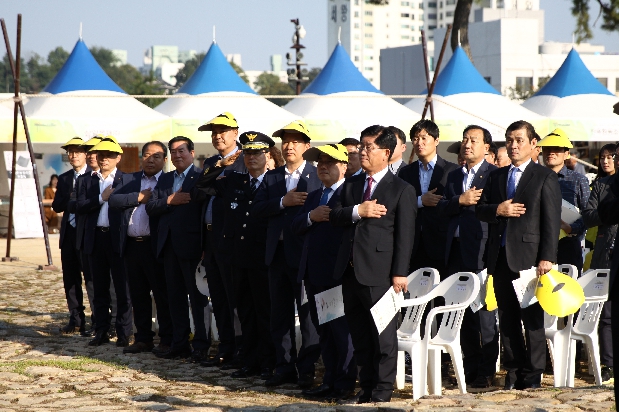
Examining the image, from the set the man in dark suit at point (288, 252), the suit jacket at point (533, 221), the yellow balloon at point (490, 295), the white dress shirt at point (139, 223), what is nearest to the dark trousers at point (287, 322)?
the man in dark suit at point (288, 252)

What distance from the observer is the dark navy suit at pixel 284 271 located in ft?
23.2

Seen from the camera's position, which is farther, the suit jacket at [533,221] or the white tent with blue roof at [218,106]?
the white tent with blue roof at [218,106]

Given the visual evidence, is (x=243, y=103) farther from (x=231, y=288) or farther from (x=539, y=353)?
(x=539, y=353)

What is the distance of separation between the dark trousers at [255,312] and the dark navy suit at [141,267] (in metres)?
1.17

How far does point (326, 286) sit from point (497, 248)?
47.7 inches

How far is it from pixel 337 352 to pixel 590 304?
1927mm

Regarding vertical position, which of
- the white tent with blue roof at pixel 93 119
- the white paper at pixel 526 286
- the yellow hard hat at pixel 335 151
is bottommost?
the white paper at pixel 526 286

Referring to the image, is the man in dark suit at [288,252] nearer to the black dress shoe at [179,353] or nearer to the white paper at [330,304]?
the white paper at [330,304]

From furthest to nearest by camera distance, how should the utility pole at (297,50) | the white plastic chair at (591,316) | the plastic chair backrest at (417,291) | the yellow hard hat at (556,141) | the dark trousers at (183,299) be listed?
1. the utility pole at (297,50)
2. the dark trousers at (183,299)
3. the yellow hard hat at (556,141)
4. the white plastic chair at (591,316)
5. the plastic chair backrest at (417,291)

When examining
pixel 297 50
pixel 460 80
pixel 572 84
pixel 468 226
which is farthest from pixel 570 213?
pixel 297 50

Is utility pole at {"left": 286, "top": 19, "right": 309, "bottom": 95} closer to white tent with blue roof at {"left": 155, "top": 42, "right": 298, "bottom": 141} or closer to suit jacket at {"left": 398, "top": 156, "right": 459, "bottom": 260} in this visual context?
white tent with blue roof at {"left": 155, "top": 42, "right": 298, "bottom": 141}

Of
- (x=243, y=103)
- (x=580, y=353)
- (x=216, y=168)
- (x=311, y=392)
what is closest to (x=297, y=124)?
(x=216, y=168)

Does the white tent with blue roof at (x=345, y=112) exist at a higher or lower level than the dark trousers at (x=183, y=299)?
higher

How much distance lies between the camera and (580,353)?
8039 mm
